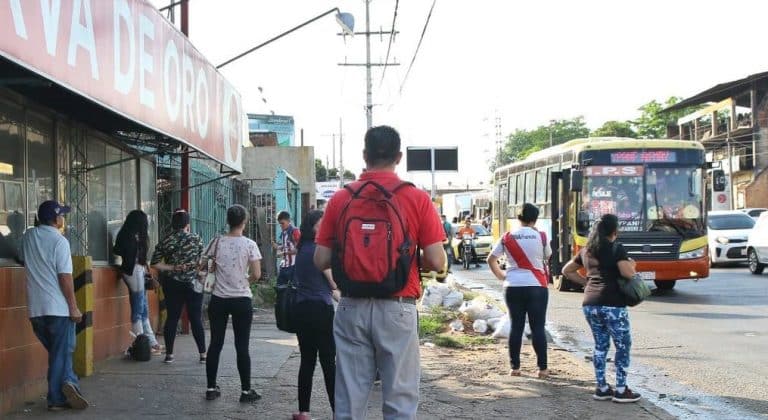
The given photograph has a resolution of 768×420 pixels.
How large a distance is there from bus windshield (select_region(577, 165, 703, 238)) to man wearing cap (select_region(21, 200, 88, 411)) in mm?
12287

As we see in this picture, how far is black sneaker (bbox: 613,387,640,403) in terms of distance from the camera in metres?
7.52

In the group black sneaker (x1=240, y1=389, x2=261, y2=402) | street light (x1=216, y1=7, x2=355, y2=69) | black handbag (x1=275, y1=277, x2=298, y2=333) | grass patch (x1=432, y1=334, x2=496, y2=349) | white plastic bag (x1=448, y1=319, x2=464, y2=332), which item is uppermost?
street light (x1=216, y1=7, x2=355, y2=69)

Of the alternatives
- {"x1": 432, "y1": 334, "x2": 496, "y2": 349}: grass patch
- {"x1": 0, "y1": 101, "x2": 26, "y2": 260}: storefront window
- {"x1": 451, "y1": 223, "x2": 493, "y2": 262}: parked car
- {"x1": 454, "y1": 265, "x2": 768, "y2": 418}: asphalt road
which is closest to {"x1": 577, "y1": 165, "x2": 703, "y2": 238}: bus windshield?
{"x1": 454, "y1": 265, "x2": 768, "y2": 418}: asphalt road

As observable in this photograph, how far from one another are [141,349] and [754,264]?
18.2 m

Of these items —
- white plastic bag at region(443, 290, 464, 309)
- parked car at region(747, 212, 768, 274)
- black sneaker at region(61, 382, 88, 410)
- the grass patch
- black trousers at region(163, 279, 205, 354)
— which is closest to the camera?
black sneaker at region(61, 382, 88, 410)

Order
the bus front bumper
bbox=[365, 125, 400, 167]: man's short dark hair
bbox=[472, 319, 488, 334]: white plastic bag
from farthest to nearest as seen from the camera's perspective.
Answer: the bus front bumper < bbox=[472, 319, 488, 334]: white plastic bag < bbox=[365, 125, 400, 167]: man's short dark hair

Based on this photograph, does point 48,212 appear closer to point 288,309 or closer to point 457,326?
point 288,309

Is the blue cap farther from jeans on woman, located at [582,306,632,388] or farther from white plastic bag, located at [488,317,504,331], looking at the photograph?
white plastic bag, located at [488,317,504,331]

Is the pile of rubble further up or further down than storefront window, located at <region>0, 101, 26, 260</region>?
further down

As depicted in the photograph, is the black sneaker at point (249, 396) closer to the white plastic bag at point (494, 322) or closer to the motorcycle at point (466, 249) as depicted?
the white plastic bag at point (494, 322)

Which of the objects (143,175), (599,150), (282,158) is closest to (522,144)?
(282,158)

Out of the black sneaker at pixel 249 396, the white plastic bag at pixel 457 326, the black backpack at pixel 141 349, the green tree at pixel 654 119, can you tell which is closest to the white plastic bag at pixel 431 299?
the white plastic bag at pixel 457 326

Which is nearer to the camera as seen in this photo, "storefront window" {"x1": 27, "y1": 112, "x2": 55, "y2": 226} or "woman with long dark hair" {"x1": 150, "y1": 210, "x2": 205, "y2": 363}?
"storefront window" {"x1": 27, "y1": 112, "x2": 55, "y2": 226}

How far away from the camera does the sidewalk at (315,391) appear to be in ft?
23.3
